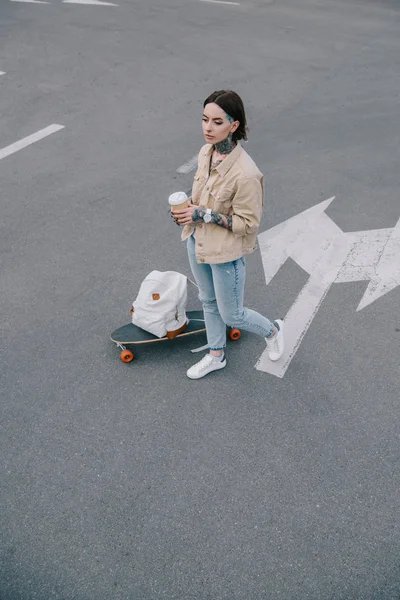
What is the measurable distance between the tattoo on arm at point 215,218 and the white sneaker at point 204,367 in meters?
1.37

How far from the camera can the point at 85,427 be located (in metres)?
3.99

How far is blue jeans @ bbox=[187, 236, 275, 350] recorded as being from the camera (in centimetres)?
373

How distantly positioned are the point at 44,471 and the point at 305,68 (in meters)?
9.83

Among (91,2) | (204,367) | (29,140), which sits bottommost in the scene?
(204,367)

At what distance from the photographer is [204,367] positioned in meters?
4.33

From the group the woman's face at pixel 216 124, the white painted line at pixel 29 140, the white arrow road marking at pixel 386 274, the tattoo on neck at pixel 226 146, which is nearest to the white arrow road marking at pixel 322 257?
the white arrow road marking at pixel 386 274

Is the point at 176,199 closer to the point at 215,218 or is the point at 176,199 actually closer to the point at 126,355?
the point at 215,218

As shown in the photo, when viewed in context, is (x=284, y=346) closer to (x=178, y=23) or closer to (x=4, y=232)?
(x=4, y=232)

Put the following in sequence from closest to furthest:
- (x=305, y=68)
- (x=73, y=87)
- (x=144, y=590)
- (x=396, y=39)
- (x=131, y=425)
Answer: (x=144, y=590)
(x=131, y=425)
(x=73, y=87)
(x=305, y=68)
(x=396, y=39)

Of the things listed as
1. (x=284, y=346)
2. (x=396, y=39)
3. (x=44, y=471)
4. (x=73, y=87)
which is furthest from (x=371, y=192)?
(x=396, y=39)

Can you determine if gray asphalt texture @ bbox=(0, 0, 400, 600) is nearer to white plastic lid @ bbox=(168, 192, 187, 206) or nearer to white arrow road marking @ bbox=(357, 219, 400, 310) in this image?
white arrow road marking @ bbox=(357, 219, 400, 310)

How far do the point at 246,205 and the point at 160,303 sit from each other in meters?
1.38

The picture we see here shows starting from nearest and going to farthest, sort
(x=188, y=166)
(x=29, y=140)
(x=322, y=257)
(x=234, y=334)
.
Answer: (x=234, y=334) → (x=322, y=257) → (x=188, y=166) → (x=29, y=140)

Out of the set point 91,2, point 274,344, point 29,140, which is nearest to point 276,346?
point 274,344
